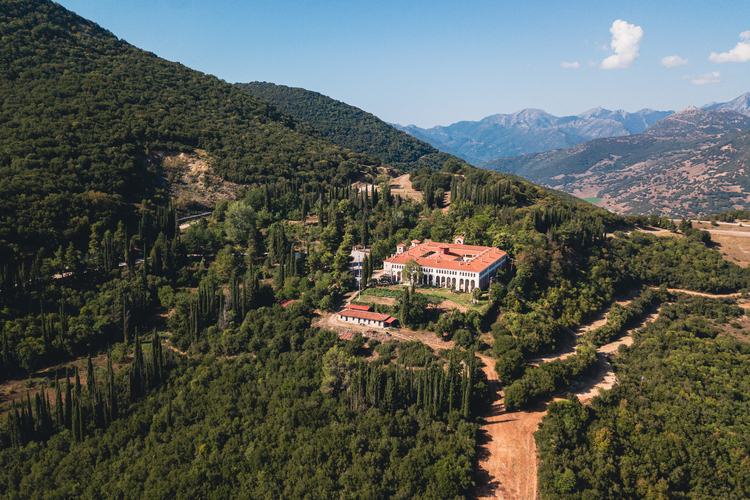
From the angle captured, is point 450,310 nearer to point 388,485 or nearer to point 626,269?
point 388,485

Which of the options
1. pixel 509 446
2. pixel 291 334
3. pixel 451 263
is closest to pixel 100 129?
pixel 291 334

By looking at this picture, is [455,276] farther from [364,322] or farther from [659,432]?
[659,432]

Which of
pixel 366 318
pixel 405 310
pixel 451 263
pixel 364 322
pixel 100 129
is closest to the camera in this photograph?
pixel 405 310

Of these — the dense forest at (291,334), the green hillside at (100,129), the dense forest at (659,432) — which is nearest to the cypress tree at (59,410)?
the dense forest at (291,334)

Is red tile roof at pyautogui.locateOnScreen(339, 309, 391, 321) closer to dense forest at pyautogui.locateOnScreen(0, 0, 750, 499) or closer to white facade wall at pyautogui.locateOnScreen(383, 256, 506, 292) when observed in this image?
dense forest at pyautogui.locateOnScreen(0, 0, 750, 499)

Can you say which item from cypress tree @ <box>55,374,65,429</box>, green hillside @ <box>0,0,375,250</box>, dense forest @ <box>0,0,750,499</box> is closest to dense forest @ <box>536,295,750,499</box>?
dense forest @ <box>0,0,750,499</box>

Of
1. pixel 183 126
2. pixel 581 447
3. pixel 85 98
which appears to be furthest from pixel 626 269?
pixel 85 98

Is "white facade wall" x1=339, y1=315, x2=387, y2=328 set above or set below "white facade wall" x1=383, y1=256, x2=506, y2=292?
below
